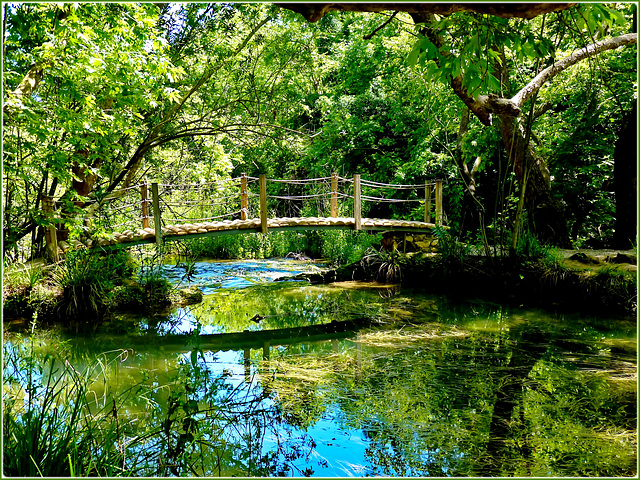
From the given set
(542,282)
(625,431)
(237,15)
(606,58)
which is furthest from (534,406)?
(237,15)

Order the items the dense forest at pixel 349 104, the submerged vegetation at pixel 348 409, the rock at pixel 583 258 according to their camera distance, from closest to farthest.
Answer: the submerged vegetation at pixel 348 409
the dense forest at pixel 349 104
the rock at pixel 583 258

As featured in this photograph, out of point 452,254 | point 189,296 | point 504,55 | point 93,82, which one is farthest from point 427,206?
point 93,82

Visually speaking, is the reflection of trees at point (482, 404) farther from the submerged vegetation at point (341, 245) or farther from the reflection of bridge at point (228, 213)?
the reflection of bridge at point (228, 213)

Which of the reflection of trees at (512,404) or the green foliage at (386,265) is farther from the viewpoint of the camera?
the green foliage at (386,265)

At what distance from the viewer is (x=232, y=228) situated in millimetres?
7398

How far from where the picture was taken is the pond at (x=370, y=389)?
2.43 meters

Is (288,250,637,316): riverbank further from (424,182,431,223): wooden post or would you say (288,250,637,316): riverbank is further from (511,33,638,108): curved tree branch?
(511,33,638,108): curved tree branch

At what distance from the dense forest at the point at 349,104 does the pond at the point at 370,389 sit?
1.75 meters

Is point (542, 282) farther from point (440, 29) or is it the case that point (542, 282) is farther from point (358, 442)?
point (440, 29)

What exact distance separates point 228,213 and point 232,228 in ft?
5.42

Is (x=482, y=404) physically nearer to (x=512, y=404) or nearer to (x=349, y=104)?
(x=512, y=404)

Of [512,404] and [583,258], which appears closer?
[512,404]

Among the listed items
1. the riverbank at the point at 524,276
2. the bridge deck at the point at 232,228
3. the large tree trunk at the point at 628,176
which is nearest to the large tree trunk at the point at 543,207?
the riverbank at the point at 524,276

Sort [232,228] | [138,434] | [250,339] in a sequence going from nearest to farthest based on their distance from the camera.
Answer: [138,434] < [250,339] < [232,228]
